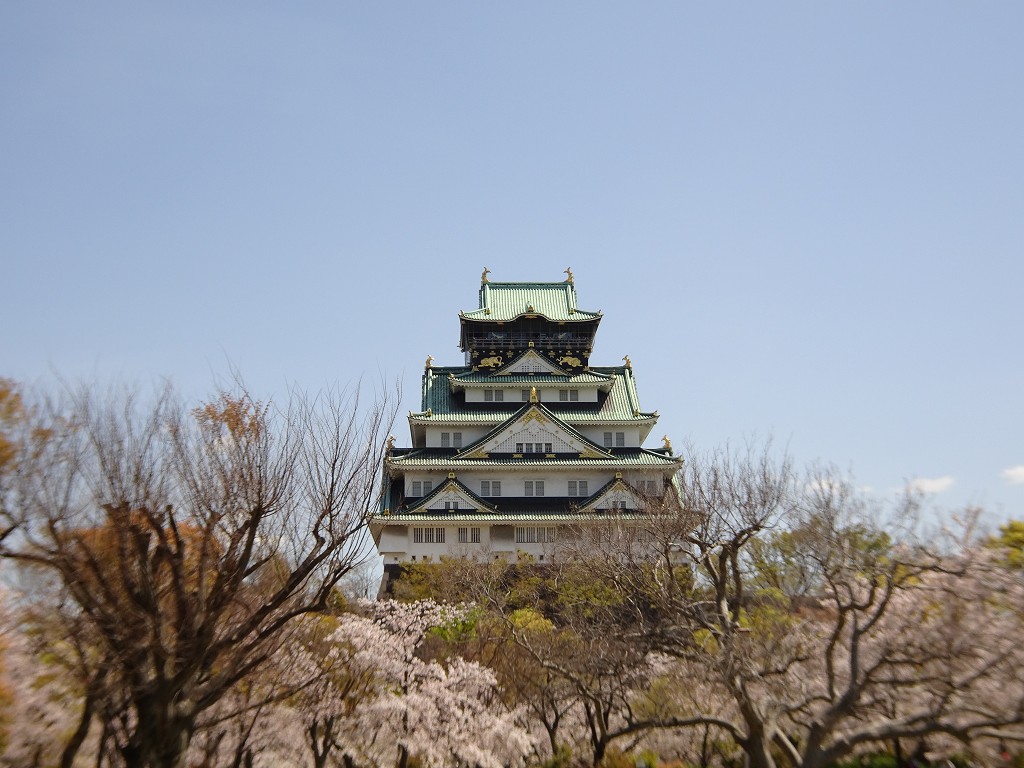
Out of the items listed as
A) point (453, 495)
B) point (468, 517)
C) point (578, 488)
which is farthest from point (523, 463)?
point (468, 517)

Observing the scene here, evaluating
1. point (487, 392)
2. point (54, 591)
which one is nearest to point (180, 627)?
point (54, 591)

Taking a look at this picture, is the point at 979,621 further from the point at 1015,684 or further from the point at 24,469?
the point at 24,469

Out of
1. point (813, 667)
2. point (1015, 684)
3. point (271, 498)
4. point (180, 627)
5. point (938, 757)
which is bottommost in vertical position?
point (938, 757)

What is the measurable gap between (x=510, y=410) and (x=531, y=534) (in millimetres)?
7916

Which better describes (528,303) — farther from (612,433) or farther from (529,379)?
(612,433)

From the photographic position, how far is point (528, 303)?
5675cm

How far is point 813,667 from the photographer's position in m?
20.7

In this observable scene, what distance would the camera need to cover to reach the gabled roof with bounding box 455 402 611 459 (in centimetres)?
4725

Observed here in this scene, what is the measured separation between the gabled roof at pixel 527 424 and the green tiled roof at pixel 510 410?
159 cm

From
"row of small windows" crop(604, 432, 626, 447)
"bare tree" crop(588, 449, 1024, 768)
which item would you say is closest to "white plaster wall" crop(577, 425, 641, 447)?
"row of small windows" crop(604, 432, 626, 447)

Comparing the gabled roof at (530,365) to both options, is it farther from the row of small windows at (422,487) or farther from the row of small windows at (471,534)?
the row of small windows at (471,534)

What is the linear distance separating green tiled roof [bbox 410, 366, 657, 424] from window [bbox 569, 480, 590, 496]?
11.5ft

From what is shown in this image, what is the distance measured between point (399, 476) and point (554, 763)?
87.4 ft

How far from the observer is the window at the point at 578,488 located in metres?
47.3
